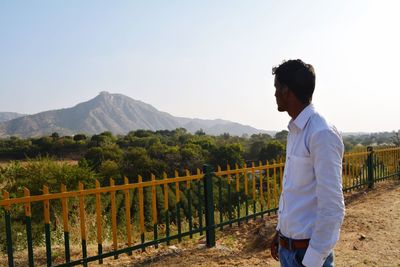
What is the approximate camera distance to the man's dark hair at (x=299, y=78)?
6.09 ft

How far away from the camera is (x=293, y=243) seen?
1885 millimetres

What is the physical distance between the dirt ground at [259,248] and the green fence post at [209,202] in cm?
15

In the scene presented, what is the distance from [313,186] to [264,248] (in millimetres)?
4197

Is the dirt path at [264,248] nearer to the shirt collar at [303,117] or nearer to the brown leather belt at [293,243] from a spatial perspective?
the brown leather belt at [293,243]

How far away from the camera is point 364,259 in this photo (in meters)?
5.21

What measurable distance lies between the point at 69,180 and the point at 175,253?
1049 centimetres

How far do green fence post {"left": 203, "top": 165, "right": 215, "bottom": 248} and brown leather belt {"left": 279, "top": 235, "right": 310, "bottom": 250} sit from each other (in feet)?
12.4

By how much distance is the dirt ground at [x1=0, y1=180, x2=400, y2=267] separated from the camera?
518 centimetres

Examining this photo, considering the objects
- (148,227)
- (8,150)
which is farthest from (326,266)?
(8,150)

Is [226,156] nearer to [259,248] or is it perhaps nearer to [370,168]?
[370,168]

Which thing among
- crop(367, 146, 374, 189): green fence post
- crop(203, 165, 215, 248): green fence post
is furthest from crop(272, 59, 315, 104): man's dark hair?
crop(367, 146, 374, 189): green fence post

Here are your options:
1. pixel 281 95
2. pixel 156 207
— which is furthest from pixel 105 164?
pixel 281 95

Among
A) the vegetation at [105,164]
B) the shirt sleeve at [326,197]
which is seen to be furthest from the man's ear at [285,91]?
the vegetation at [105,164]

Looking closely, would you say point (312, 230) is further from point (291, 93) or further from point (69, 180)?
point (69, 180)
